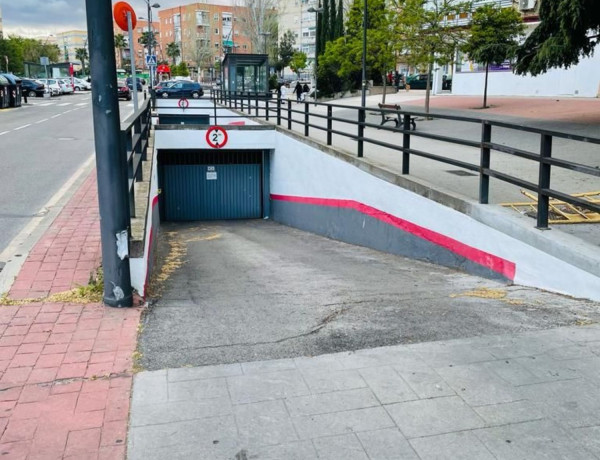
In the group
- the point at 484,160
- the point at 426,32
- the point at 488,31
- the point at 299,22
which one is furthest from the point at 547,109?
the point at 299,22

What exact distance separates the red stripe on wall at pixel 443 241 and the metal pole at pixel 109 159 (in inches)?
144

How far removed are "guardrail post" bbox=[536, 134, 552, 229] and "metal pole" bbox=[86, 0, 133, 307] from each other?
3726mm

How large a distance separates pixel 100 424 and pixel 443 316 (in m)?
2.67

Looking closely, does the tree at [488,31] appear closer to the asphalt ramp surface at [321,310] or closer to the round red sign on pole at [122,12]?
the round red sign on pole at [122,12]

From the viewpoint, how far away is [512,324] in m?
4.47

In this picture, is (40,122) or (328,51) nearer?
(40,122)

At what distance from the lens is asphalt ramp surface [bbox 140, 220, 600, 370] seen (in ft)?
13.6

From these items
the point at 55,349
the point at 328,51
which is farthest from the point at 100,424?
the point at 328,51

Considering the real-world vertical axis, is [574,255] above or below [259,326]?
above

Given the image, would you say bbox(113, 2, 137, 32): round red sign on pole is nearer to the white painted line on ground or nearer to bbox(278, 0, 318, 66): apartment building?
the white painted line on ground

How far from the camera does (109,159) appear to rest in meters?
4.97

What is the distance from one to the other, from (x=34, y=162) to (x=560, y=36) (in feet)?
47.6

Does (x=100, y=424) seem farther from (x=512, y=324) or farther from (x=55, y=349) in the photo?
(x=512, y=324)

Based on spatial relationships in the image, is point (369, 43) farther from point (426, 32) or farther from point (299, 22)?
point (299, 22)
